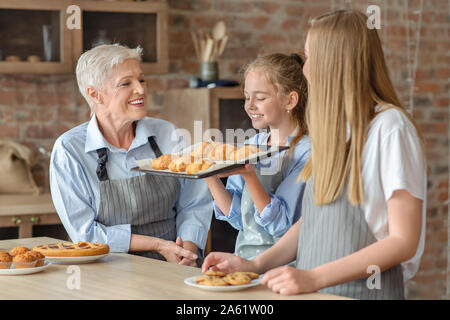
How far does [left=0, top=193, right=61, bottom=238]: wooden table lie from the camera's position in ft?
10.8

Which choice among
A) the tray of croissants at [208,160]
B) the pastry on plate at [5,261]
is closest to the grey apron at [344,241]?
the tray of croissants at [208,160]

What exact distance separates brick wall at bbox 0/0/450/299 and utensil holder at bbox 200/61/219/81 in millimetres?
259

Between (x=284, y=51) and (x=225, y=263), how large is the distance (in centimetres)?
274

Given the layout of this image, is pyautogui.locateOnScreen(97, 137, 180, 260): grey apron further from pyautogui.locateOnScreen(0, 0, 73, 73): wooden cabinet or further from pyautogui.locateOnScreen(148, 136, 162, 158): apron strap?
pyautogui.locateOnScreen(0, 0, 73, 73): wooden cabinet

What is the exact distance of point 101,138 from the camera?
8.39 feet

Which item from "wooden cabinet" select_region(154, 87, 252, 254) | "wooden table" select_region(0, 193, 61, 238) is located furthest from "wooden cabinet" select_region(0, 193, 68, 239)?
"wooden cabinet" select_region(154, 87, 252, 254)

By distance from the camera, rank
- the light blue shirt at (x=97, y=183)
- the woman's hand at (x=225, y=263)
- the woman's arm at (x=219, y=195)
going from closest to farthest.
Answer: the woman's hand at (x=225, y=263), the woman's arm at (x=219, y=195), the light blue shirt at (x=97, y=183)

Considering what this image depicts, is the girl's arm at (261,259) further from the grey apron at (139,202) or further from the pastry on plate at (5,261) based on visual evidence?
the grey apron at (139,202)

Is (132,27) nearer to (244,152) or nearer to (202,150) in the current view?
(202,150)

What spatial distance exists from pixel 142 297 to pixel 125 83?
1.20m

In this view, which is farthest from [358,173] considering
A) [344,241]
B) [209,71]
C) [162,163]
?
[209,71]

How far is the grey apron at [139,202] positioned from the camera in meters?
2.49

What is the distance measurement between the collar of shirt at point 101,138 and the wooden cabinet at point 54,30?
1.01 metres
